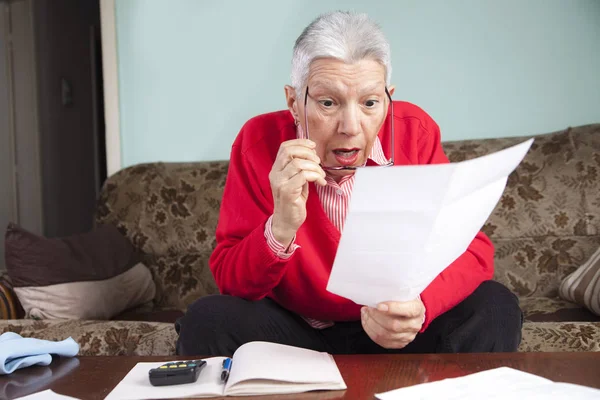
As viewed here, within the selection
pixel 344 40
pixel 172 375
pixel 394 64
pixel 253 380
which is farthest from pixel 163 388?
pixel 394 64

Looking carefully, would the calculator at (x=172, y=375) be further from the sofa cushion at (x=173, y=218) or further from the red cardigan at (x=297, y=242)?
the sofa cushion at (x=173, y=218)

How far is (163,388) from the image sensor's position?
2.75ft

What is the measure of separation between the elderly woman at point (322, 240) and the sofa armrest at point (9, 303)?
0.85 meters

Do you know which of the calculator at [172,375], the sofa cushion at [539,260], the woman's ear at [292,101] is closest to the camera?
the calculator at [172,375]

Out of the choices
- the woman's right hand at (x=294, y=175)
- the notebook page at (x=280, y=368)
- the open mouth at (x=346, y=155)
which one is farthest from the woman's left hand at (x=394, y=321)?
the open mouth at (x=346, y=155)

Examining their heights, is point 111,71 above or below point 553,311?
above

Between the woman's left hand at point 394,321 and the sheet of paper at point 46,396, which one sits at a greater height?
the woman's left hand at point 394,321

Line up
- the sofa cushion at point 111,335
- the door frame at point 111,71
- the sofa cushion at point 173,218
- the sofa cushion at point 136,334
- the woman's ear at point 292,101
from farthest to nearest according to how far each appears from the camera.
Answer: the door frame at point 111,71 → the sofa cushion at point 173,218 → the sofa cushion at point 111,335 → the sofa cushion at point 136,334 → the woman's ear at point 292,101

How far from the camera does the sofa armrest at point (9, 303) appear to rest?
1.84 m

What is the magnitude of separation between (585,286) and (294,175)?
1.12 metres

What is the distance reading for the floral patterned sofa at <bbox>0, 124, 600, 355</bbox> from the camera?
160 centimetres

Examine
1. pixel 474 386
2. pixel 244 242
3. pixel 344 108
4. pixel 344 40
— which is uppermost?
pixel 344 40

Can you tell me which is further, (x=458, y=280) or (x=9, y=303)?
(x=9, y=303)

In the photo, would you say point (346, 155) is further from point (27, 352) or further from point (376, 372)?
point (27, 352)
